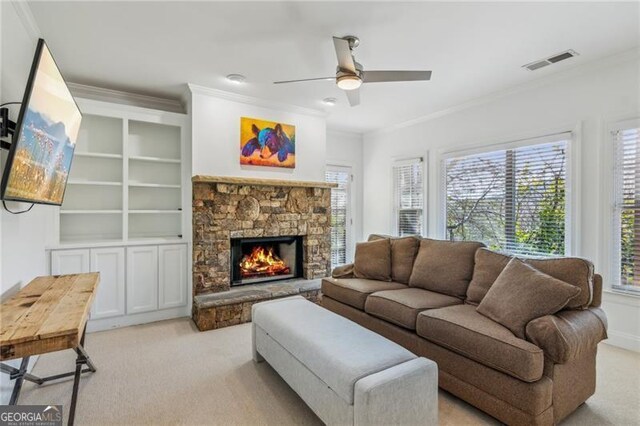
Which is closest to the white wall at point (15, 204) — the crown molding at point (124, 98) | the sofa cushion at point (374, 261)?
the crown molding at point (124, 98)

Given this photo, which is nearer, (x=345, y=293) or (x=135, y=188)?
(x=345, y=293)

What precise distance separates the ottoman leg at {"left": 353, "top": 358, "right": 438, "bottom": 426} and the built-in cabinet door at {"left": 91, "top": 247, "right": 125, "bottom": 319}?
310 cm

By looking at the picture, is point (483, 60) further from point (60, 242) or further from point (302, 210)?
point (60, 242)

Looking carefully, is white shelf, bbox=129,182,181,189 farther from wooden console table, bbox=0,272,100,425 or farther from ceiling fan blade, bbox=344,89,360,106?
ceiling fan blade, bbox=344,89,360,106

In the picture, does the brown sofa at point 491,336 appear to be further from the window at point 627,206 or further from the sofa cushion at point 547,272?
the window at point 627,206

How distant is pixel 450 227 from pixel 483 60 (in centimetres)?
219

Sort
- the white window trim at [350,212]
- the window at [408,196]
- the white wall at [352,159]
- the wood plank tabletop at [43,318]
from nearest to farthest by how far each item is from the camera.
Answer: the wood plank tabletop at [43,318], the window at [408,196], the white wall at [352,159], the white window trim at [350,212]

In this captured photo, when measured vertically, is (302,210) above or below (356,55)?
below

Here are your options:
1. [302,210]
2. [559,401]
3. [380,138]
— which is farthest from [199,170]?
[559,401]

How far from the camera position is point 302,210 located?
4508 millimetres

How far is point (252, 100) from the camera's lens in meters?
4.07

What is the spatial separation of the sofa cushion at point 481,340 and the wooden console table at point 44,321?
2121 mm

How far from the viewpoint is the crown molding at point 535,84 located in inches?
115

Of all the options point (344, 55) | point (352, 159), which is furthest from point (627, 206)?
point (352, 159)
